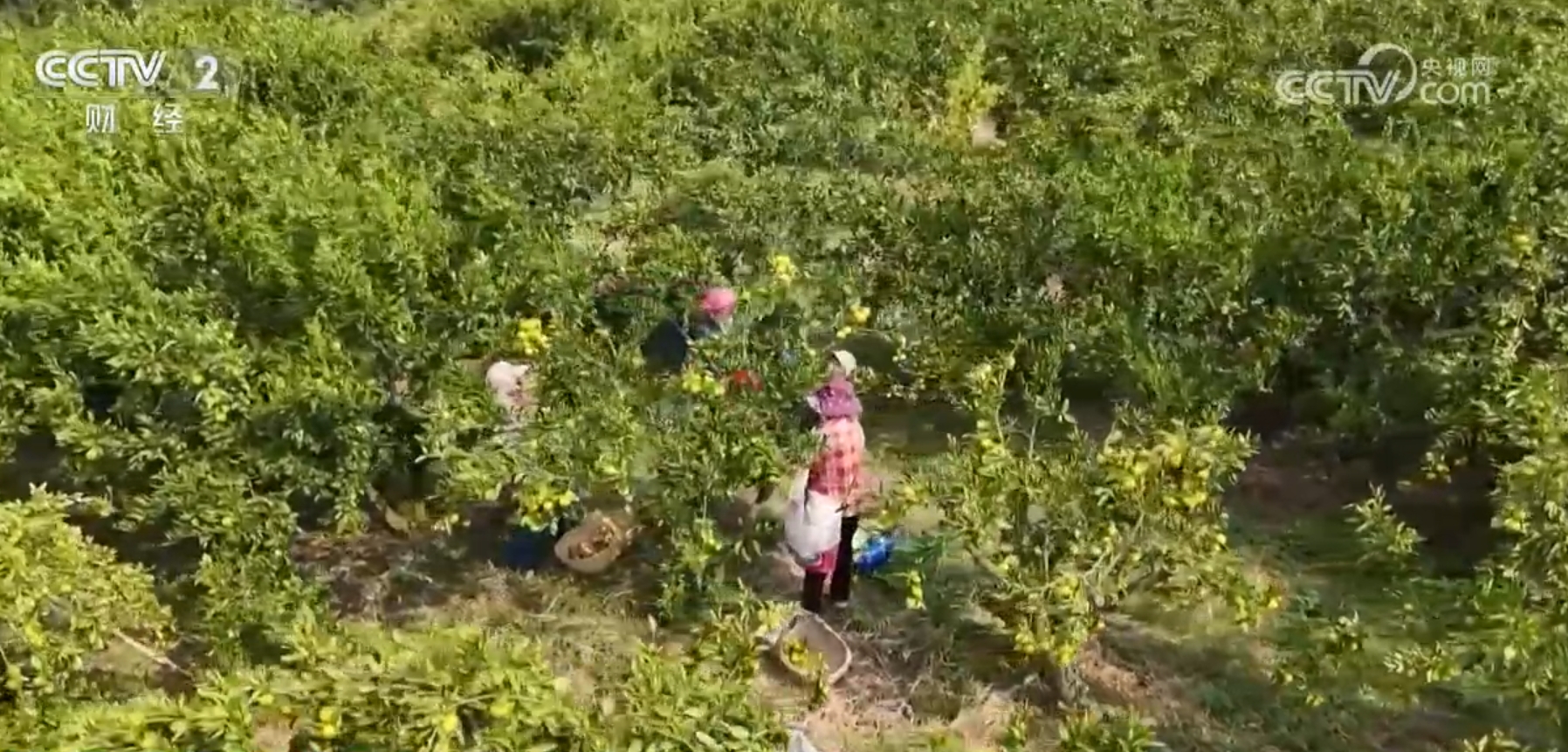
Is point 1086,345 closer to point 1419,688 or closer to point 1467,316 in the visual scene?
point 1467,316

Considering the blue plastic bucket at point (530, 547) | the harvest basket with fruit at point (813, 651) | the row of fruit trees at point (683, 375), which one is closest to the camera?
the row of fruit trees at point (683, 375)

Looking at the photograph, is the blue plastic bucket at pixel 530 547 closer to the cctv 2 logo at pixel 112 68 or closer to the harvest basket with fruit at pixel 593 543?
the harvest basket with fruit at pixel 593 543

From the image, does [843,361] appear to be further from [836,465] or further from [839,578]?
[839,578]

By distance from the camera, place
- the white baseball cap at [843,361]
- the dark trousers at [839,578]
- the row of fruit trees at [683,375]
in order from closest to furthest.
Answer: the row of fruit trees at [683,375] < the dark trousers at [839,578] < the white baseball cap at [843,361]

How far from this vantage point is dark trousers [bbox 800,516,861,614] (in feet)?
17.4

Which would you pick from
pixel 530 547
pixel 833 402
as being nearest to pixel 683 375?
pixel 833 402

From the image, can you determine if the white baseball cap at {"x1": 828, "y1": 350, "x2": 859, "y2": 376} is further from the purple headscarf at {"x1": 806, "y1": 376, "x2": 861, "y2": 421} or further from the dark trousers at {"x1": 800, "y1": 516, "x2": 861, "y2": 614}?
Answer: the dark trousers at {"x1": 800, "y1": 516, "x2": 861, "y2": 614}

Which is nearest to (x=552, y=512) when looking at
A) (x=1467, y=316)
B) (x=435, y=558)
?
(x=435, y=558)

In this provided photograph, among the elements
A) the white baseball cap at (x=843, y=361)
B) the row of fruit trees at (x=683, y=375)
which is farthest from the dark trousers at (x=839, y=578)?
the white baseball cap at (x=843, y=361)

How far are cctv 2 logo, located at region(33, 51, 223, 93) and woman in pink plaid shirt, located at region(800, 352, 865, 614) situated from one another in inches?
172

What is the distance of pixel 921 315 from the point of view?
6.20 meters

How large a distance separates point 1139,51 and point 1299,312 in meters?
3.45

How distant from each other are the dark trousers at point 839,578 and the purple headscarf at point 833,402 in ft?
1.53

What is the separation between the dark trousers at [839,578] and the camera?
209 inches
